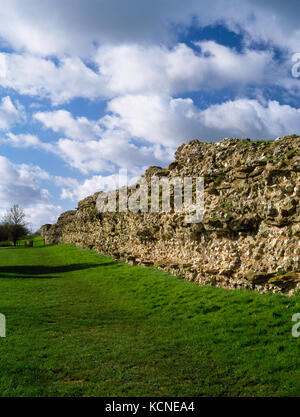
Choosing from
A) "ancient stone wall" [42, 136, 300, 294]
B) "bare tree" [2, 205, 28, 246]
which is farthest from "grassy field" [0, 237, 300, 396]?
"bare tree" [2, 205, 28, 246]

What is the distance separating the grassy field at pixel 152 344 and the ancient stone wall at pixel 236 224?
3.45 feet

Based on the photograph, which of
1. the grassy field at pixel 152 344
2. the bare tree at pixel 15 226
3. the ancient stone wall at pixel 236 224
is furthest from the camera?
the bare tree at pixel 15 226

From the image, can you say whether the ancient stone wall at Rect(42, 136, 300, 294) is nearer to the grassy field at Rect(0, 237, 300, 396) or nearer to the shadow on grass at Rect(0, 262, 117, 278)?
the grassy field at Rect(0, 237, 300, 396)

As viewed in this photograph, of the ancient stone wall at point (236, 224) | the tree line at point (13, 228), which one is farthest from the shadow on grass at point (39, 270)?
the tree line at point (13, 228)

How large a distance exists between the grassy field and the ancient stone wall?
105 centimetres

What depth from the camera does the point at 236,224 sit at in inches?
571

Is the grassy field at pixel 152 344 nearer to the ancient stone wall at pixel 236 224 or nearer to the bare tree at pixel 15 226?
the ancient stone wall at pixel 236 224

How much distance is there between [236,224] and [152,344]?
693cm

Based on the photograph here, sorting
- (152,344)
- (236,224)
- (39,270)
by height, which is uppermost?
(236,224)

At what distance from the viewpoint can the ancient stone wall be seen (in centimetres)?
1238

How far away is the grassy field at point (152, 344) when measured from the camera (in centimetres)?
711

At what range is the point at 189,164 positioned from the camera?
20344 millimetres

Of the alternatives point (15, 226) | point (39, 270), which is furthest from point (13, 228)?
point (39, 270)

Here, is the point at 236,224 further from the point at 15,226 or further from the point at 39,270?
the point at 15,226
